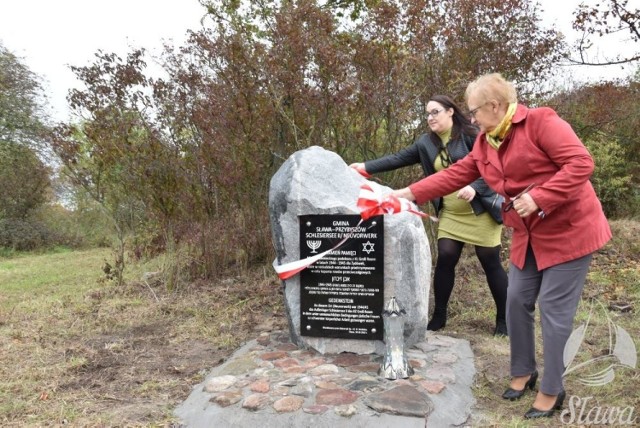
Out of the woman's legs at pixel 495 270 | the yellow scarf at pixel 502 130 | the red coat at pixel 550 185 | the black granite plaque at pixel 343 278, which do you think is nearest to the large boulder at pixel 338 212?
the black granite plaque at pixel 343 278

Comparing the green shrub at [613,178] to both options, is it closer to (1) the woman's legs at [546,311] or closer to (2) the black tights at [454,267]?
(2) the black tights at [454,267]

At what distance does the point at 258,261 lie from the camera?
6.21 metres

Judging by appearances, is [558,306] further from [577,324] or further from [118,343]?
[118,343]

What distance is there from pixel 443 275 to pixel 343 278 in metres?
0.87

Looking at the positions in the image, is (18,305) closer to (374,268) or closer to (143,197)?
(143,197)

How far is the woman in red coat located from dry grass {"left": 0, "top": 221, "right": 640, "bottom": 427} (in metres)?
0.54

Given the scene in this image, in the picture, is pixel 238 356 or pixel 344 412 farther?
pixel 238 356

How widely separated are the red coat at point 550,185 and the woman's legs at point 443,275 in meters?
1.07

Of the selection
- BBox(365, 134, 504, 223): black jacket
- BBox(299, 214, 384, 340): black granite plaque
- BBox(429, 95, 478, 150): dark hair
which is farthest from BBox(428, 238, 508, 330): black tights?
BBox(429, 95, 478, 150): dark hair

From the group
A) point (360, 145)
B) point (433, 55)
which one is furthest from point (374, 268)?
point (433, 55)

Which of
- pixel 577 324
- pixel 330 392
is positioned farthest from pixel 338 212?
pixel 577 324

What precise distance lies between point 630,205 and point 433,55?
5832 mm

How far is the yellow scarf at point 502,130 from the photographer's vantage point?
2.61m

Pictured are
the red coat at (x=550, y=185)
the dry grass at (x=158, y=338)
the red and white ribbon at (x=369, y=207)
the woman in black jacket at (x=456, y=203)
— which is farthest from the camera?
the woman in black jacket at (x=456, y=203)
